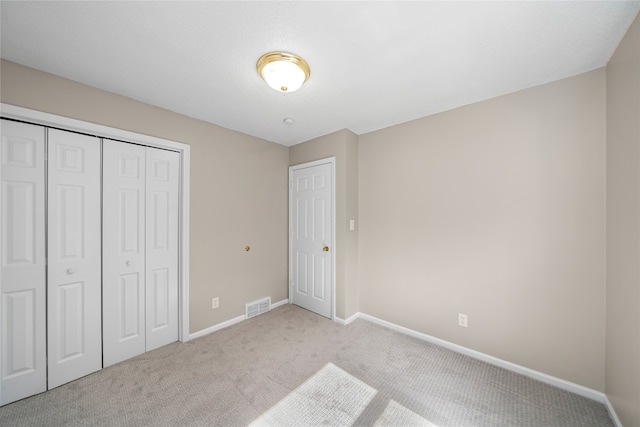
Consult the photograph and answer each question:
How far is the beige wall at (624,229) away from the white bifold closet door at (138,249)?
11.5 feet

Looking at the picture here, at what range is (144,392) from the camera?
1811 mm

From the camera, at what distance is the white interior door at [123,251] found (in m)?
2.10

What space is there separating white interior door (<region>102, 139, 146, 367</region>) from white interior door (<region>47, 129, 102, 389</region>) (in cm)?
6

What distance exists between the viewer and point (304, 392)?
1.83 metres

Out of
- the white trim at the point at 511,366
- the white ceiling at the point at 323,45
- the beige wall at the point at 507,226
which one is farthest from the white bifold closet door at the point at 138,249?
the white trim at the point at 511,366

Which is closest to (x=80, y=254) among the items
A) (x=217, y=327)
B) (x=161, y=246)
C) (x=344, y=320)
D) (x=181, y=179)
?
(x=161, y=246)

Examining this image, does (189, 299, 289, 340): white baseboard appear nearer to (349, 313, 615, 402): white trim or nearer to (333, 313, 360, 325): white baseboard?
(333, 313, 360, 325): white baseboard

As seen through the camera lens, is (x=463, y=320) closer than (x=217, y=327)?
Yes

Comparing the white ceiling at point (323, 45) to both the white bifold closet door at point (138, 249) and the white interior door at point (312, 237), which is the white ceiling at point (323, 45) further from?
the white interior door at point (312, 237)

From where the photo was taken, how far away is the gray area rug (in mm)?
1587

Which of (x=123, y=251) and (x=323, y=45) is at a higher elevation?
(x=323, y=45)

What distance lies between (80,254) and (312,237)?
2317 mm

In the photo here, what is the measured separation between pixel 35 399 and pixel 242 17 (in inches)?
117

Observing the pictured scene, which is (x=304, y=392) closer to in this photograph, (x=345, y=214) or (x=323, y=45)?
(x=345, y=214)
